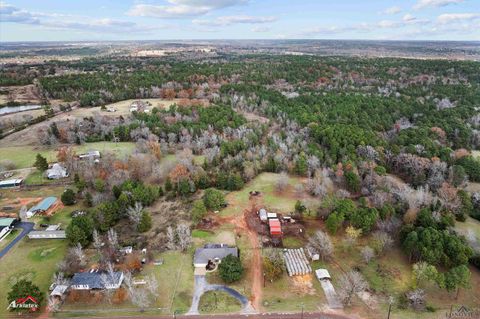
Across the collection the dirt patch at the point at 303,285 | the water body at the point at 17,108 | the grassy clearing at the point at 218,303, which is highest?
the water body at the point at 17,108

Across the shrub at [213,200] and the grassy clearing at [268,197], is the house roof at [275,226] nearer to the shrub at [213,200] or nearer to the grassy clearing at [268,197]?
the grassy clearing at [268,197]

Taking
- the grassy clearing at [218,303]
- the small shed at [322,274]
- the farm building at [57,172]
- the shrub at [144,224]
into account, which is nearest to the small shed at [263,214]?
the small shed at [322,274]

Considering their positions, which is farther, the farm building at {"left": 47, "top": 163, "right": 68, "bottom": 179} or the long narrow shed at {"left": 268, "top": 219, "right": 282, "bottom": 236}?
the farm building at {"left": 47, "top": 163, "right": 68, "bottom": 179}

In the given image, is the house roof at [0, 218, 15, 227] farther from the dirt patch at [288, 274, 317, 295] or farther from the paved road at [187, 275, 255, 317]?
the dirt patch at [288, 274, 317, 295]

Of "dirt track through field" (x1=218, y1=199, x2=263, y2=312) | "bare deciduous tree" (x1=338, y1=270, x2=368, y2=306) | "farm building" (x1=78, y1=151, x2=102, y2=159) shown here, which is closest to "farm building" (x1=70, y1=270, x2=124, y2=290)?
"dirt track through field" (x1=218, y1=199, x2=263, y2=312)

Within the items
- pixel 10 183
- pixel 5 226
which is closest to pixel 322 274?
pixel 5 226

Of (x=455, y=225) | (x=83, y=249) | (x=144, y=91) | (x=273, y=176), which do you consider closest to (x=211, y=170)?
(x=273, y=176)

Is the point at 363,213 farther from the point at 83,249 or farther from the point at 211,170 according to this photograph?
the point at 83,249
